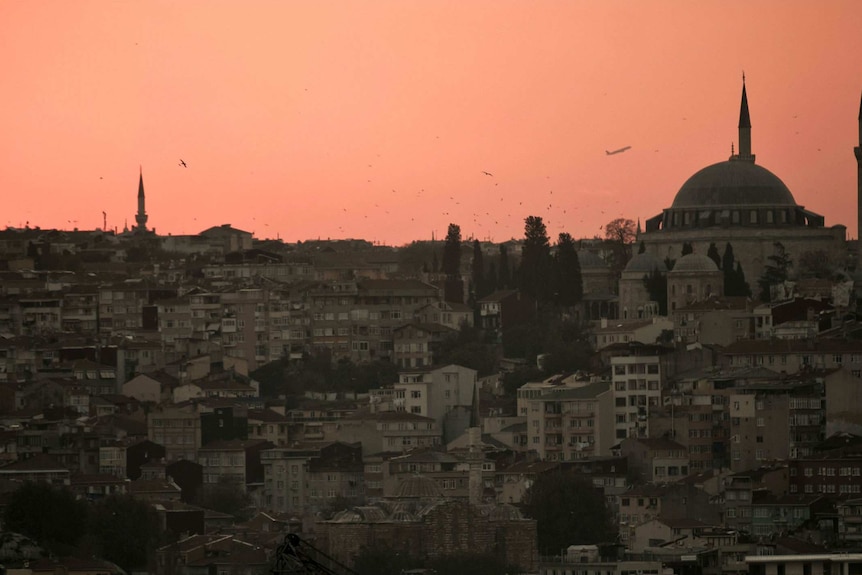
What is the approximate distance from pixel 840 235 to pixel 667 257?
5887 mm

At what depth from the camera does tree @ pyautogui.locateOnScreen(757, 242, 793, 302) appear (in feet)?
342

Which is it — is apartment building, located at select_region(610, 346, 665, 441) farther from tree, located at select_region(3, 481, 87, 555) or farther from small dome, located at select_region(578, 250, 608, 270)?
small dome, located at select_region(578, 250, 608, 270)

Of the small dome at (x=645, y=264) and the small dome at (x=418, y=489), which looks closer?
the small dome at (x=418, y=489)

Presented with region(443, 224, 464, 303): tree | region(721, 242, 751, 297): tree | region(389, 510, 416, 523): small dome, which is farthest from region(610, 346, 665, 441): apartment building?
region(443, 224, 464, 303): tree

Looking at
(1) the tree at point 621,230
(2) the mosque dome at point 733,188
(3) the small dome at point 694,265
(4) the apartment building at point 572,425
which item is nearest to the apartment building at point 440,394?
(4) the apartment building at point 572,425

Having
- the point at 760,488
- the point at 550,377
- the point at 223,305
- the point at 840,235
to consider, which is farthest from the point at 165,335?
the point at 760,488

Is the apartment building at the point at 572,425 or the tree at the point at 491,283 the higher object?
the tree at the point at 491,283

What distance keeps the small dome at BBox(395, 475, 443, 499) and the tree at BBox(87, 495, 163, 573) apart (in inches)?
264

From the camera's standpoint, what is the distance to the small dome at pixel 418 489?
80.1 metres

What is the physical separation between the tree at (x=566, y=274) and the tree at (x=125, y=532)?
27.4 m

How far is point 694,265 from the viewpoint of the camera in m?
102

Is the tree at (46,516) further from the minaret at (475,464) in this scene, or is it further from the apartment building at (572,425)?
the apartment building at (572,425)

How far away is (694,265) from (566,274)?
3870 millimetres

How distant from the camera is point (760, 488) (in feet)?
242
